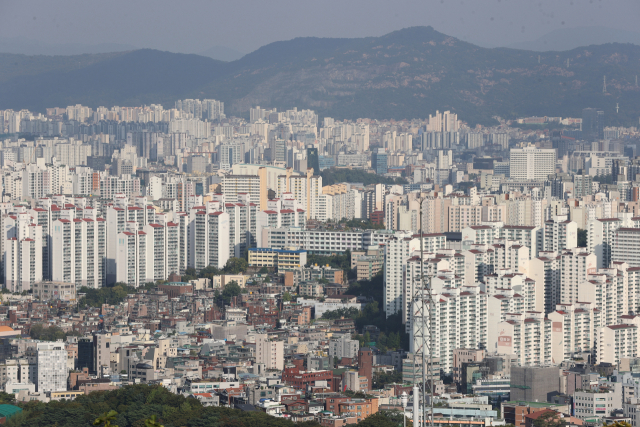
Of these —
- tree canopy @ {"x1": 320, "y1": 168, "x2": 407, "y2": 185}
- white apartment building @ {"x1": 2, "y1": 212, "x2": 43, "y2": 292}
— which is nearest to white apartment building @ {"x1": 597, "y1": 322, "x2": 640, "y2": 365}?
white apartment building @ {"x1": 2, "y1": 212, "x2": 43, "y2": 292}

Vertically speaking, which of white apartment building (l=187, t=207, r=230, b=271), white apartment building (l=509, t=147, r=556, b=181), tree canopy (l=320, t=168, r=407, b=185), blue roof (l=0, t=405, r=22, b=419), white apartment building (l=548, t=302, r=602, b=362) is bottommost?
blue roof (l=0, t=405, r=22, b=419)

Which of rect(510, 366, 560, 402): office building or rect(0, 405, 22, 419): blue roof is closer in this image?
rect(0, 405, 22, 419): blue roof

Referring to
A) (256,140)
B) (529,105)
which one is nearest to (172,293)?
(256,140)

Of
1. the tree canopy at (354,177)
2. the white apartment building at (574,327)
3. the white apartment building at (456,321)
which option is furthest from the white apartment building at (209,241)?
the tree canopy at (354,177)

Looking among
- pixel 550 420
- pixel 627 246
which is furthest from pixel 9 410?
pixel 627 246

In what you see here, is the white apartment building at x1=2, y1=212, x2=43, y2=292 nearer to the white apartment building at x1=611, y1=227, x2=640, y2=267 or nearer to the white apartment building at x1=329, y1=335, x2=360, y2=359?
the white apartment building at x1=329, y1=335, x2=360, y2=359

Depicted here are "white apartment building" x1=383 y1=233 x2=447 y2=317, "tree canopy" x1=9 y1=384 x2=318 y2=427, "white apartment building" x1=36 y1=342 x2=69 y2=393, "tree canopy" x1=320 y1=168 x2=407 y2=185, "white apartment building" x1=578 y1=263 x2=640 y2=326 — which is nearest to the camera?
"tree canopy" x1=9 y1=384 x2=318 y2=427

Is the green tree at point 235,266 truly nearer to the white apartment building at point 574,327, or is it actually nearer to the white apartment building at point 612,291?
the white apartment building at point 612,291

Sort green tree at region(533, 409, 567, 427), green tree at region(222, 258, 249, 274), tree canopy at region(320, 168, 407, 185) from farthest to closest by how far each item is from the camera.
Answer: tree canopy at region(320, 168, 407, 185) < green tree at region(222, 258, 249, 274) < green tree at region(533, 409, 567, 427)

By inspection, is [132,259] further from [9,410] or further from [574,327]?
[9,410]
